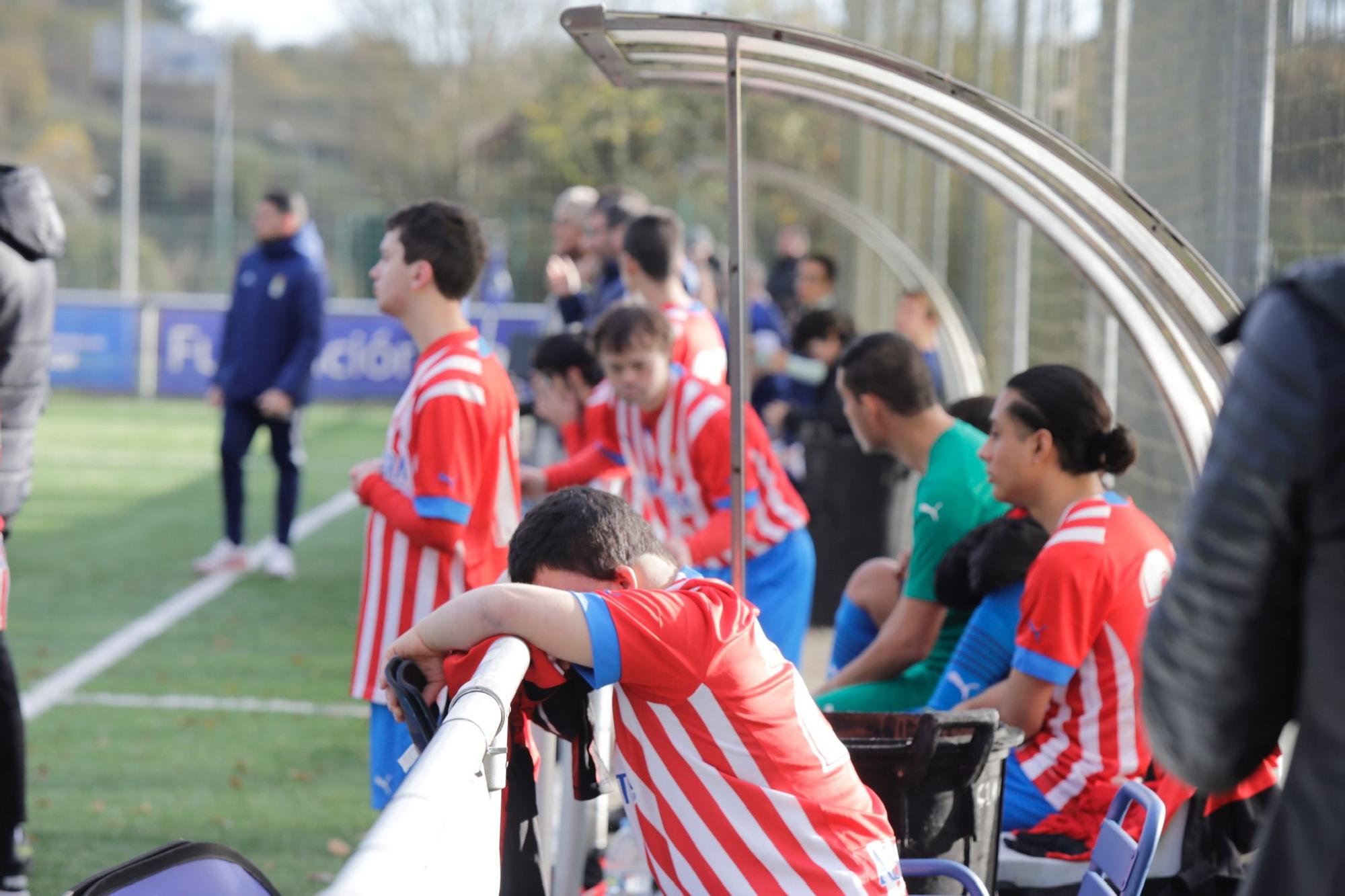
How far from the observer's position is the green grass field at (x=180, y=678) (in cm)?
451

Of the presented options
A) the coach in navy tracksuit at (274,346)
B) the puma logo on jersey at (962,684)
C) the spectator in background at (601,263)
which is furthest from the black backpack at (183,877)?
the coach in navy tracksuit at (274,346)

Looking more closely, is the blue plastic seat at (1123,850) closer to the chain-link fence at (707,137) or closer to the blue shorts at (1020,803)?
the blue shorts at (1020,803)

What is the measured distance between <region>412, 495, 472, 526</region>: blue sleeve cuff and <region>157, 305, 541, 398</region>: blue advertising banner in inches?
598

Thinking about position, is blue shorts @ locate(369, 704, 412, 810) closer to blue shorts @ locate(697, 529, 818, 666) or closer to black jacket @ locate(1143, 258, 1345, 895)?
blue shorts @ locate(697, 529, 818, 666)

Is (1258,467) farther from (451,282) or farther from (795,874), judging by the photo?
(451,282)

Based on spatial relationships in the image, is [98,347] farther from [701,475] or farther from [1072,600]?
[1072,600]

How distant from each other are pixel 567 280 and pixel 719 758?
5.60 metres

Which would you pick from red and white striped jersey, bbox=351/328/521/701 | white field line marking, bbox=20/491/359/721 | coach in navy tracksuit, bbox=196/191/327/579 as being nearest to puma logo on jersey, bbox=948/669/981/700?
red and white striped jersey, bbox=351/328/521/701

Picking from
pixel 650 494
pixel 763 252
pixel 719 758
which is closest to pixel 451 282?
pixel 650 494

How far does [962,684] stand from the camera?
3.25 metres

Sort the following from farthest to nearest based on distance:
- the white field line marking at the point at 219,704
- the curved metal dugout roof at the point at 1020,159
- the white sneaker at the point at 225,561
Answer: the white sneaker at the point at 225,561
the white field line marking at the point at 219,704
the curved metal dugout roof at the point at 1020,159

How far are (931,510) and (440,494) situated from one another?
1293 mm

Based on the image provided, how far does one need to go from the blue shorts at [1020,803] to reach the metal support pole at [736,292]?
70 cm

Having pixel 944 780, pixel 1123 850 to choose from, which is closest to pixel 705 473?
pixel 944 780
